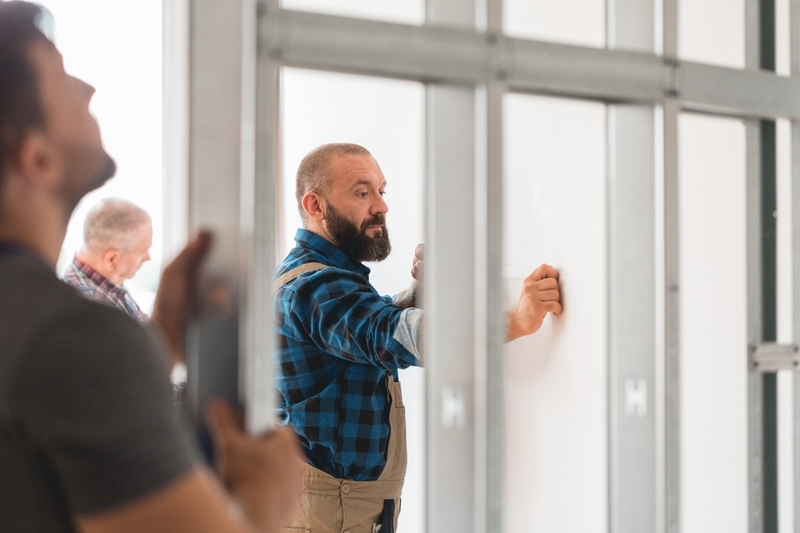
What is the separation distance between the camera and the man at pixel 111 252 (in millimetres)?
1986

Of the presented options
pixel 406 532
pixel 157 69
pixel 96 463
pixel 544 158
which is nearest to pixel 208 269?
pixel 96 463

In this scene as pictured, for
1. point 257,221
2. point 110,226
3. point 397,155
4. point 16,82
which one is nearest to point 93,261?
point 110,226

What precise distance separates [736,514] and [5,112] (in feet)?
4.02

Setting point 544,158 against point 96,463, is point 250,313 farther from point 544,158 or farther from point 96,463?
point 544,158

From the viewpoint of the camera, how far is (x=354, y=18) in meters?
0.91

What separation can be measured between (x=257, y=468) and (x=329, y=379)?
2.69 feet

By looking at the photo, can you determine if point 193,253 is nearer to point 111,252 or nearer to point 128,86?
point 111,252

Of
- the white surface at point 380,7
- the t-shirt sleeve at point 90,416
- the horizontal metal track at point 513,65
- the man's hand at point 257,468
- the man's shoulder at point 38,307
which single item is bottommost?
the man's hand at point 257,468

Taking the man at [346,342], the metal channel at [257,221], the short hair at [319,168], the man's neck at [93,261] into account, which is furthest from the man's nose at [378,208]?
the metal channel at [257,221]

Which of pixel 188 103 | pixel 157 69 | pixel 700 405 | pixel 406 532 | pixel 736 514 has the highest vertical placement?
pixel 157 69

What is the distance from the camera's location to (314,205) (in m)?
1.83

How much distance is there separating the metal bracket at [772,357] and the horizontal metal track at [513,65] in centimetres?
37

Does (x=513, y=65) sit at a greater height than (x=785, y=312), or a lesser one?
greater

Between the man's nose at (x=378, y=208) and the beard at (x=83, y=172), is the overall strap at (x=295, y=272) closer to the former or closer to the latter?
the man's nose at (x=378, y=208)
